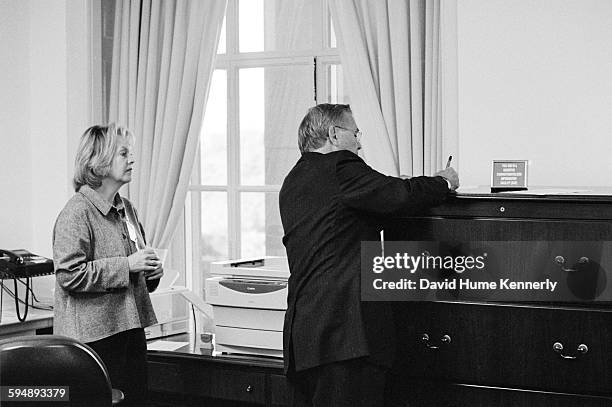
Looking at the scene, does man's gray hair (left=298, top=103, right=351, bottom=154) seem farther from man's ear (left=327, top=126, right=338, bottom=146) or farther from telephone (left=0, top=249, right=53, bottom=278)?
telephone (left=0, top=249, right=53, bottom=278)

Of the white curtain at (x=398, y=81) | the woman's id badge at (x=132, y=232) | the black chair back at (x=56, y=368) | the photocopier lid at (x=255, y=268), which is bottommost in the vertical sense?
the black chair back at (x=56, y=368)

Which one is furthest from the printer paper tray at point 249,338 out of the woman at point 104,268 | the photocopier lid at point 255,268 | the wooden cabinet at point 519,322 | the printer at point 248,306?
the wooden cabinet at point 519,322

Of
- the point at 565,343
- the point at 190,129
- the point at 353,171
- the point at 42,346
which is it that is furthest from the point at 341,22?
the point at 42,346

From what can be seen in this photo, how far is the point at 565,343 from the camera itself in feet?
9.59

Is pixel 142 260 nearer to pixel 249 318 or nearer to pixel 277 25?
pixel 249 318

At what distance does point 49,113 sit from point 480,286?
2675 mm

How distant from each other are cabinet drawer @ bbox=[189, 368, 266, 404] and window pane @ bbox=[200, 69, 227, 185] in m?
1.26

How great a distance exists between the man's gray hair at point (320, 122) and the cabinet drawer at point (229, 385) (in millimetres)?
1040

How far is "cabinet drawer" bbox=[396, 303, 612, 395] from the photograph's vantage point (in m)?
2.89

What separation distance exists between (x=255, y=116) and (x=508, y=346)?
2.05 meters

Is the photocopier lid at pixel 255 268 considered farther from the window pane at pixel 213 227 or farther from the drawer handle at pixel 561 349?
the drawer handle at pixel 561 349

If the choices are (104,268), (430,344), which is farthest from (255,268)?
(430,344)

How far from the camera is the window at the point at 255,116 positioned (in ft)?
14.4

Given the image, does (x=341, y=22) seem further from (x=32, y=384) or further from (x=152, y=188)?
(x=32, y=384)
